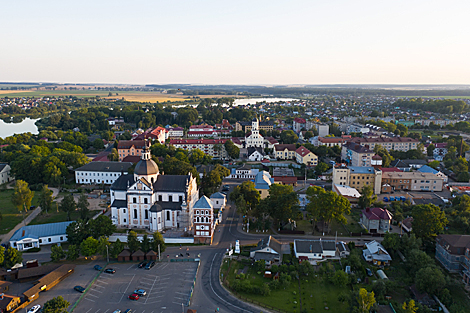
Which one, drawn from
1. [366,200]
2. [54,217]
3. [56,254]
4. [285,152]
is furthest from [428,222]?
[285,152]

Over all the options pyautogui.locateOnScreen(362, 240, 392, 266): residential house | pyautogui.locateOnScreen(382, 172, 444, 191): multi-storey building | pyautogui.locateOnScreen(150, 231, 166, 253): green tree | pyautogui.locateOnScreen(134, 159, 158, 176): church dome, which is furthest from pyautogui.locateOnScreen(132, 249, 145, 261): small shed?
pyautogui.locateOnScreen(382, 172, 444, 191): multi-storey building

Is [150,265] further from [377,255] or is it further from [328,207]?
[377,255]

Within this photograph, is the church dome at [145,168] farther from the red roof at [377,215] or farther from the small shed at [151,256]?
the red roof at [377,215]

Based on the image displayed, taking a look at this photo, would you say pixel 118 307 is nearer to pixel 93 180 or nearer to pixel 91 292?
pixel 91 292

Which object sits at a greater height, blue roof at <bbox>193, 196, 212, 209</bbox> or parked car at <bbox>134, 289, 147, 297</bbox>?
blue roof at <bbox>193, 196, 212, 209</bbox>

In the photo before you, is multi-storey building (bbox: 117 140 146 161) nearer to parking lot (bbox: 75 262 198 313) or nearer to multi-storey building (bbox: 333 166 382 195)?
Result: multi-storey building (bbox: 333 166 382 195)
